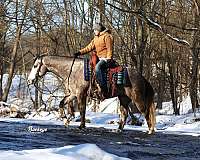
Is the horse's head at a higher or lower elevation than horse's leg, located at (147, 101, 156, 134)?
higher

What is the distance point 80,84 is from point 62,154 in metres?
6.84

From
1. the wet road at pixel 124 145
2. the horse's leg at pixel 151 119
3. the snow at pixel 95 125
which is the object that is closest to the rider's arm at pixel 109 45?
the horse's leg at pixel 151 119

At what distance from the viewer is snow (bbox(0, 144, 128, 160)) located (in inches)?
224

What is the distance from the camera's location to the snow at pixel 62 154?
224 inches

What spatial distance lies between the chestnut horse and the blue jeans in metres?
0.39

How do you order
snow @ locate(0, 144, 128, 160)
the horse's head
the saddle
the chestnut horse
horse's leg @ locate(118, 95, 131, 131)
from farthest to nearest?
horse's leg @ locate(118, 95, 131, 131) → the horse's head → the chestnut horse → the saddle → snow @ locate(0, 144, 128, 160)

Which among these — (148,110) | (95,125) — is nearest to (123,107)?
(148,110)

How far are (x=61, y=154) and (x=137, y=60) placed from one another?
15.1 metres

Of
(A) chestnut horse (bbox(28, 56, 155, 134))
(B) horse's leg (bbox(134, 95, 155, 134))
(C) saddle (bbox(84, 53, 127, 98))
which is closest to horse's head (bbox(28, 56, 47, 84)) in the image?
(A) chestnut horse (bbox(28, 56, 155, 134))

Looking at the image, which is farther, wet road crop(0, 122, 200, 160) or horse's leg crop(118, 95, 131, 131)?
horse's leg crop(118, 95, 131, 131)

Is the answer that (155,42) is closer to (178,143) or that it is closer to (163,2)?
(163,2)

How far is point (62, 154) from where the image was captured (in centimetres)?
609

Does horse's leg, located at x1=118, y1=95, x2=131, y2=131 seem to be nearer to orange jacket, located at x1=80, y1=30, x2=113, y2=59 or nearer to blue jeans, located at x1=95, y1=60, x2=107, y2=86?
blue jeans, located at x1=95, y1=60, x2=107, y2=86

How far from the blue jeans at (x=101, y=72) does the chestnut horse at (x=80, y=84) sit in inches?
15.4
